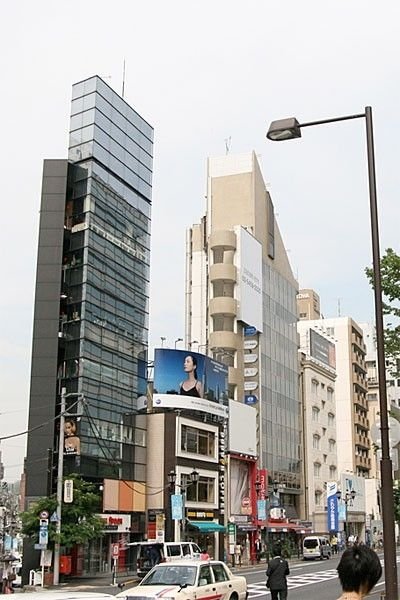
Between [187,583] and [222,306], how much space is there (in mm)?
55541

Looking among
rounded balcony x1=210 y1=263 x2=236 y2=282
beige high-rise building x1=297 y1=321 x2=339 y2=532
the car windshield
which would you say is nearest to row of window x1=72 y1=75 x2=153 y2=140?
rounded balcony x1=210 y1=263 x2=236 y2=282

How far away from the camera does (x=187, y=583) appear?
59.1 ft

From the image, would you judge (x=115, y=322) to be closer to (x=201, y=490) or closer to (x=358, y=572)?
(x=201, y=490)

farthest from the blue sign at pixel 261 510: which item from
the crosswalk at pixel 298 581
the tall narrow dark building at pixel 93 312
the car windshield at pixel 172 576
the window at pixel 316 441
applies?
the car windshield at pixel 172 576

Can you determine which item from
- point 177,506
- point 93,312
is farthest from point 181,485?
point 93,312

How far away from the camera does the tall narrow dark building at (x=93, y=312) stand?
1944 inches

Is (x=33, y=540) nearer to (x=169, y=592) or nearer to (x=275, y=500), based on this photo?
(x=169, y=592)

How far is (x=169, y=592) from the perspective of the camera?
17109mm

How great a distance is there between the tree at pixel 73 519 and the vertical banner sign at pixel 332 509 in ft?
156

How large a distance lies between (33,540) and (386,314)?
30800 millimetres

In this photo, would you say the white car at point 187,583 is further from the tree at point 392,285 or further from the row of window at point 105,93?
the row of window at point 105,93

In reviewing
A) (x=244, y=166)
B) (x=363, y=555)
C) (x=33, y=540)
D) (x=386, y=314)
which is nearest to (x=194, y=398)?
(x=33, y=540)

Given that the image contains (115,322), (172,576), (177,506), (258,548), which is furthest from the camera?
(258,548)

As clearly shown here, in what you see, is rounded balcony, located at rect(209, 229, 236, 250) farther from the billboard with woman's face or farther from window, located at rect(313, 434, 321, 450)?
window, located at rect(313, 434, 321, 450)
